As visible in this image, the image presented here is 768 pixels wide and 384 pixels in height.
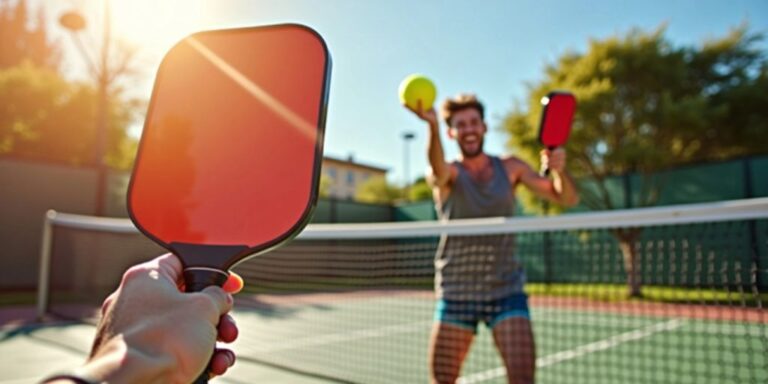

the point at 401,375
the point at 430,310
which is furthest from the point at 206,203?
the point at 430,310

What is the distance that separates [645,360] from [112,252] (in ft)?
32.0

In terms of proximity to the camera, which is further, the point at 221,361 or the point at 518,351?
the point at 518,351

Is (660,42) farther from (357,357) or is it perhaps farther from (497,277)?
(497,277)

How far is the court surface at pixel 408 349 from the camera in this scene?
524 cm

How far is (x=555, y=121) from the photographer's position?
3.20m

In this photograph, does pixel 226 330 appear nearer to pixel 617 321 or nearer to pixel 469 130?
pixel 469 130

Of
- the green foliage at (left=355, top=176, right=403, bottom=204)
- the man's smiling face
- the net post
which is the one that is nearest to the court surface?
the net post

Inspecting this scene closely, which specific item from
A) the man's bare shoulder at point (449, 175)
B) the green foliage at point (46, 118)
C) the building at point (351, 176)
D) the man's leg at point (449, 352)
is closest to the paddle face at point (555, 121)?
the man's bare shoulder at point (449, 175)

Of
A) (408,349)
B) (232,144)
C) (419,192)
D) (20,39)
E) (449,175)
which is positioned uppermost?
(20,39)

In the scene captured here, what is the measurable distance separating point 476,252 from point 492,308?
1.26 feet

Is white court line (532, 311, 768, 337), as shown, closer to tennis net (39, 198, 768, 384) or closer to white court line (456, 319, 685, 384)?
tennis net (39, 198, 768, 384)

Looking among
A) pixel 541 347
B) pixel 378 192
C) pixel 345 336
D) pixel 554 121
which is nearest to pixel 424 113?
pixel 554 121

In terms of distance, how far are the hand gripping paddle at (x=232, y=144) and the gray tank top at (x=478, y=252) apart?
217 centimetres

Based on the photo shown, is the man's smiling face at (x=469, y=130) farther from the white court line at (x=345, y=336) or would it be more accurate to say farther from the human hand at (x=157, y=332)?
the white court line at (x=345, y=336)
